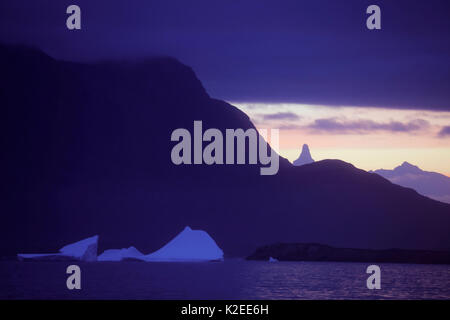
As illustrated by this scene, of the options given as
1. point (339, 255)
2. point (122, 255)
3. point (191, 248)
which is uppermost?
point (191, 248)

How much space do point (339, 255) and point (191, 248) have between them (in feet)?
200

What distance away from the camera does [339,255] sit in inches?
5709

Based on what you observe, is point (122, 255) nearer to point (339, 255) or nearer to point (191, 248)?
point (191, 248)

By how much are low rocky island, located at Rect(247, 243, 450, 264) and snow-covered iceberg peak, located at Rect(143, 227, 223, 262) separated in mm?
51344

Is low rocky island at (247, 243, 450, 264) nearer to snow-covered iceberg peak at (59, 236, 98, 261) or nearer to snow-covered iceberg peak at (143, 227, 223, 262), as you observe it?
snow-covered iceberg peak at (143, 227, 223, 262)

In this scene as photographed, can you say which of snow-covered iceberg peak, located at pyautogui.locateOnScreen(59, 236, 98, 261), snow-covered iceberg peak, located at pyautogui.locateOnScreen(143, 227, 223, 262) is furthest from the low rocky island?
snow-covered iceberg peak, located at pyautogui.locateOnScreen(59, 236, 98, 261)

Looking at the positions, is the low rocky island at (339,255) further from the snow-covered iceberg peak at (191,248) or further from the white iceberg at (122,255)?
the snow-covered iceberg peak at (191,248)

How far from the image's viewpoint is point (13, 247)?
178 meters

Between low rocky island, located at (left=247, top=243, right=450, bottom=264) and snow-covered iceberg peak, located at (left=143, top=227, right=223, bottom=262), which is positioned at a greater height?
snow-covered iceberg peak, located at (left=143, top=227, right=223, bottom=262)

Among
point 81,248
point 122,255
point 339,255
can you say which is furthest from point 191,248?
point 339,255

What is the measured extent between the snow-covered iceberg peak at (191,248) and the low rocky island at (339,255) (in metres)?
51.3

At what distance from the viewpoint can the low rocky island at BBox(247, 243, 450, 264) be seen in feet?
468
